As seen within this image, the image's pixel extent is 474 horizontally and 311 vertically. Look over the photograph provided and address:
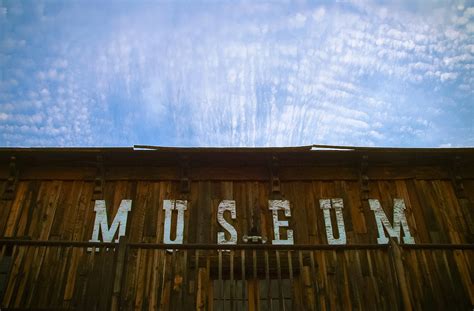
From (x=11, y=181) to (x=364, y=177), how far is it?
27.3ft

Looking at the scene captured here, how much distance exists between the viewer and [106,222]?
8945 millimetres

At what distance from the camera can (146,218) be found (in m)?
9.05

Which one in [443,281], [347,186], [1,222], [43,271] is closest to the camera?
[43,271]

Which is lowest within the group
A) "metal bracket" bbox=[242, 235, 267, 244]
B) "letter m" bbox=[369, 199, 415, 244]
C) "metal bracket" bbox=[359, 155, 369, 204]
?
"metal bracket" bbox=[242, 235, 267, 244]

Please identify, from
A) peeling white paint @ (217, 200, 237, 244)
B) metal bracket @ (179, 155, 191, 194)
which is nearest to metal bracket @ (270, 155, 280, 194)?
peeling white paint @ (217, 200, 237, 244)

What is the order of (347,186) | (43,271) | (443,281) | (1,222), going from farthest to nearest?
(347,186), (1,222), (443,281), (43,271)

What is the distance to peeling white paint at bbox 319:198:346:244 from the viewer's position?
28.9 feet

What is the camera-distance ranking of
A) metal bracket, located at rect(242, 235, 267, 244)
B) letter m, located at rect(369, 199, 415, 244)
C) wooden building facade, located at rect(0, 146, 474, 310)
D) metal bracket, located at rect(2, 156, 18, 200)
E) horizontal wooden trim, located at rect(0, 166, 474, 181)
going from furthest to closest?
horizontal wooden trim, located at rect(0, 166, 474, 181) < metal bracket, located at rect(2, 156, 18, 200) < letter m, located at rect(369, 199, 415, 244) < metal bracket, located at rect(242, 235, 267, 244) < wooden building facade, located at rect(0, 146, 474, 310)

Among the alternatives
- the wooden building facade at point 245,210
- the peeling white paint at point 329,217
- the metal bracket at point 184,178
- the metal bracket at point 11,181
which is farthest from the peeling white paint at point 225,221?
the metal bracket at point 11,181

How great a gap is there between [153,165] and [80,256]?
262 centimetres

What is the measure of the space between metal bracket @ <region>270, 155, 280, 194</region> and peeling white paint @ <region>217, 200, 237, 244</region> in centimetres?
101

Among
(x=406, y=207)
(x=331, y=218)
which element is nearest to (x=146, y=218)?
(x=331, y=218)

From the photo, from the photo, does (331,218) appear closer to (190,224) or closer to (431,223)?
(431,223)

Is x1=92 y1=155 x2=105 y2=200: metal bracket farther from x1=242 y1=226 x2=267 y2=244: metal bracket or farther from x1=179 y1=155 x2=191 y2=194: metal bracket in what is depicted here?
x1=242 y1=226 x2=267 y2=244: metal bracket
